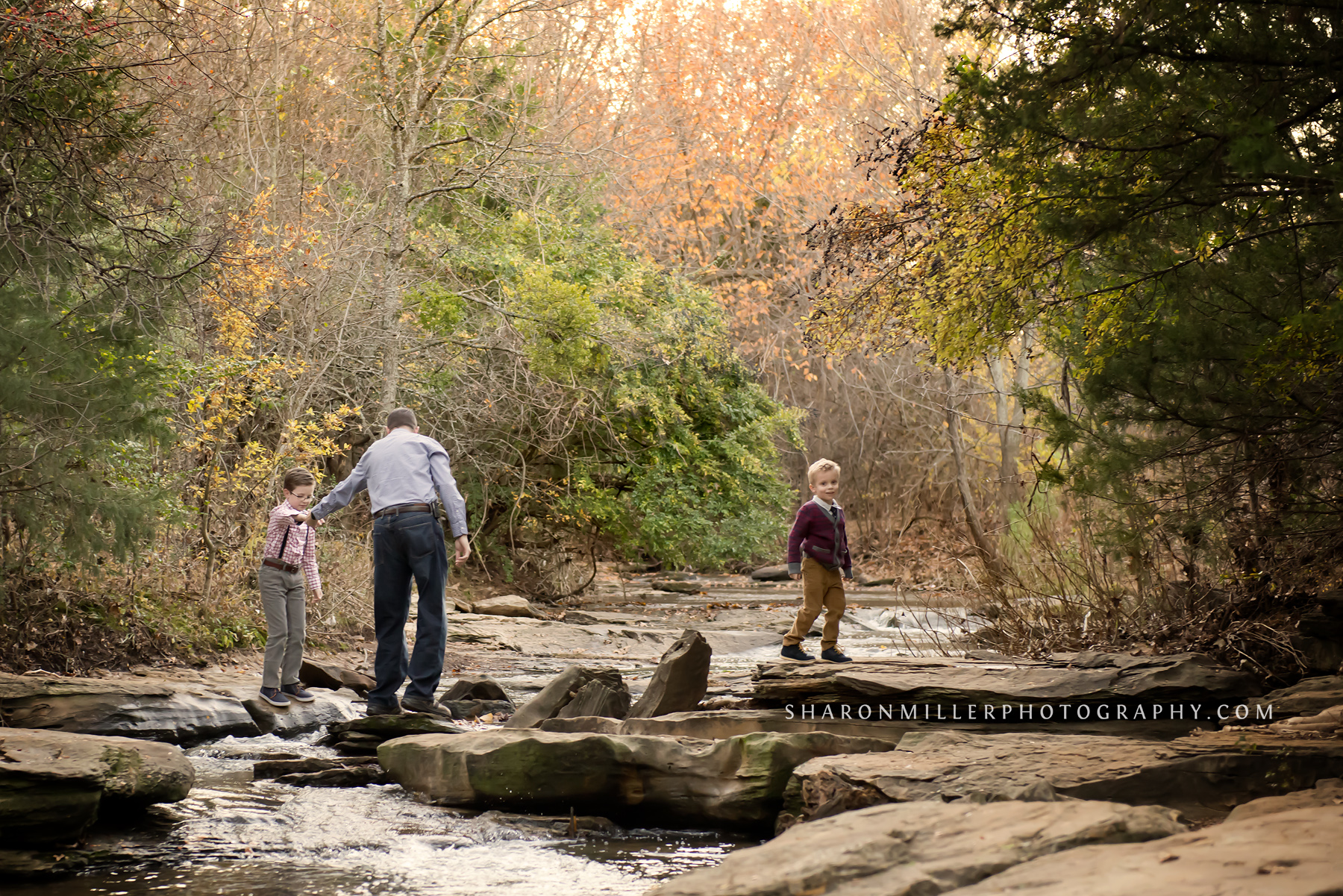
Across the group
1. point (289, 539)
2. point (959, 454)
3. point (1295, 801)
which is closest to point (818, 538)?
point (289, 539)

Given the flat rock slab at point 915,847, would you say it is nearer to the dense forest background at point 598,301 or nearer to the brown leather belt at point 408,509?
the dense forest background at point 598,301

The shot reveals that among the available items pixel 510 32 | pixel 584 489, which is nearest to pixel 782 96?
pixel 510 32

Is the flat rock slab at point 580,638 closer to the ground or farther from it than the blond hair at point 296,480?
closer to the ground

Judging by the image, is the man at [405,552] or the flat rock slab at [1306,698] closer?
the flat rock slab at [1306,698]

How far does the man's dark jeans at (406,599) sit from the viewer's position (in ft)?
25.5

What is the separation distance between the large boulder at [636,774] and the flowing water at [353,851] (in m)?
0.17

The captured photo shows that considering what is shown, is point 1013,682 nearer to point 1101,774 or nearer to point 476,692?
point 1101,774

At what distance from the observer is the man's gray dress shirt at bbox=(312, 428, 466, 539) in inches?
308

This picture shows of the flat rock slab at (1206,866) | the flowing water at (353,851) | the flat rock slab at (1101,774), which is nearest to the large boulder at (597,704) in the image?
the flowing water at (353,851)

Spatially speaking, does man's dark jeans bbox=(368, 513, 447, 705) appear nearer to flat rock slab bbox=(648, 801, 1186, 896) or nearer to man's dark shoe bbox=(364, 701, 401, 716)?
man's dark shoe bbox=(364, 701, 401, 716)

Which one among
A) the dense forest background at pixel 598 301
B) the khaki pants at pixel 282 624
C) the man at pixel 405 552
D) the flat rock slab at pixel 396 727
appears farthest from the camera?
the khaki pants at pixel 282 624

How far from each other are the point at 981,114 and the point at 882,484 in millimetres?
22381

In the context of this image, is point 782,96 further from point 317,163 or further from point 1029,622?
point 1029,622

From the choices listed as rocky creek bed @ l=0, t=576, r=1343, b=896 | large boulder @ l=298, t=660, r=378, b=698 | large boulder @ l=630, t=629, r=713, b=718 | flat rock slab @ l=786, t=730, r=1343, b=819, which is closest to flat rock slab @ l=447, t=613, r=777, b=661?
large boulder @ l=298, t=660, r=378, b=698
